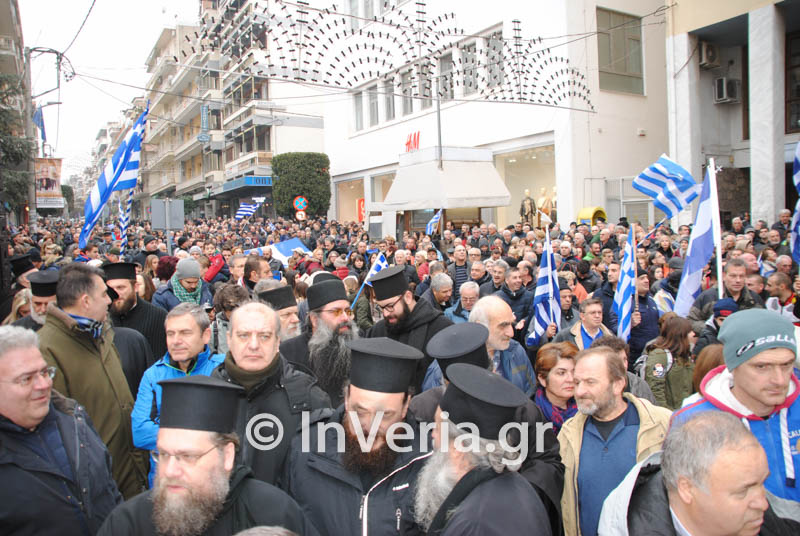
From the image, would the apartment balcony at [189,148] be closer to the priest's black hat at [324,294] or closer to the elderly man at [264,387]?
the priest's black hat at [324,294]

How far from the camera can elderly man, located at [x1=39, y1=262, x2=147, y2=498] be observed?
328 centimetres

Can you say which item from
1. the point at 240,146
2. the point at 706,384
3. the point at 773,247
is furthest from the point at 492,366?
the point at 240,146

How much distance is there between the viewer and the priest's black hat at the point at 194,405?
205 cm

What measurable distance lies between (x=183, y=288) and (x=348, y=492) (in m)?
5.01

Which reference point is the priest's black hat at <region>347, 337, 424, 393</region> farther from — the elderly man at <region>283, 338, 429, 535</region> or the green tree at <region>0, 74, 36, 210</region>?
the green tree at <region>0, 74, 36, 210</region>

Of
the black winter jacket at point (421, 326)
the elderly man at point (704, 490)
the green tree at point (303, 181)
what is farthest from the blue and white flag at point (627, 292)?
the green tree at point (303, 181)

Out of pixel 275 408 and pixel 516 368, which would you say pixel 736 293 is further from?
pixel 275 408

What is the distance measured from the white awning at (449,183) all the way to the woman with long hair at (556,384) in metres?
13.9

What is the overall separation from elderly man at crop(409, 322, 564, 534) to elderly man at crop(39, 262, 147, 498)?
183 cm

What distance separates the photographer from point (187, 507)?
6.33 feet

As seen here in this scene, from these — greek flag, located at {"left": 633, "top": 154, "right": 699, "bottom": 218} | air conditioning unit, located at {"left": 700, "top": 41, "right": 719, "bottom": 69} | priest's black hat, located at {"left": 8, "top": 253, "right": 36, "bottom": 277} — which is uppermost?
air conditioning unit, located at {"left": 700, "top": 41, "right": 719, "bottom": 69}

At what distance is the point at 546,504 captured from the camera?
2.39m

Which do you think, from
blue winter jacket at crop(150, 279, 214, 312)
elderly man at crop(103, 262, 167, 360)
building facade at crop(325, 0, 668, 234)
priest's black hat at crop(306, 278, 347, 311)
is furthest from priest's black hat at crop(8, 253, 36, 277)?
building facade at crop(325, 0, 668, 234)

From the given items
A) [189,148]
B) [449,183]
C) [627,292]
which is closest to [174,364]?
[627,292]
